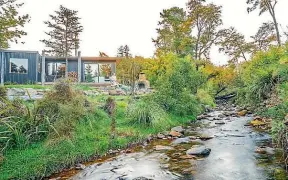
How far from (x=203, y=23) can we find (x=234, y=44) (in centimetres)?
451

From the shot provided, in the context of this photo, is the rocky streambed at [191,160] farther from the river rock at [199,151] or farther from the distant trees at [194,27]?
the distant trees at [194,27]

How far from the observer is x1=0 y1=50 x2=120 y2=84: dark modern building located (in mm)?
20623

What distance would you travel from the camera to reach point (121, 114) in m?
11.6

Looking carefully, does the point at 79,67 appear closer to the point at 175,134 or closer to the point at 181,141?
the point at 175,134

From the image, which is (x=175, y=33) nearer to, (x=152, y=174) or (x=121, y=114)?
(x=121, y=114)

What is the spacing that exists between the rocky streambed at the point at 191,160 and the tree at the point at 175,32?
18.1 meters

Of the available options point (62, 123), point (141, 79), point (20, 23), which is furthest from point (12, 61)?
point (62, 123)

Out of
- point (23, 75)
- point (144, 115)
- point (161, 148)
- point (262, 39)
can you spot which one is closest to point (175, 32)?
point (262, 39)

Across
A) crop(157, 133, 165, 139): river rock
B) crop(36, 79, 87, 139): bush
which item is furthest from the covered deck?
crop(157, 133, 165, 139): river rock

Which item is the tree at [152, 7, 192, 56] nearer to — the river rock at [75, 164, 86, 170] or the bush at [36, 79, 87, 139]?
the bush at [36, 79, 87, 139]

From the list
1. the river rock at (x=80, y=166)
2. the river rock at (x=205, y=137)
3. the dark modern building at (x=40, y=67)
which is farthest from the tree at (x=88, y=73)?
the river rock at (x=80, y=166)

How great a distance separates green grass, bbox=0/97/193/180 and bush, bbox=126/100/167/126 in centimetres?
25

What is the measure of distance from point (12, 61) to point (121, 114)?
1340 centimetres

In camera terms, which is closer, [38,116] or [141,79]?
[38,116]
